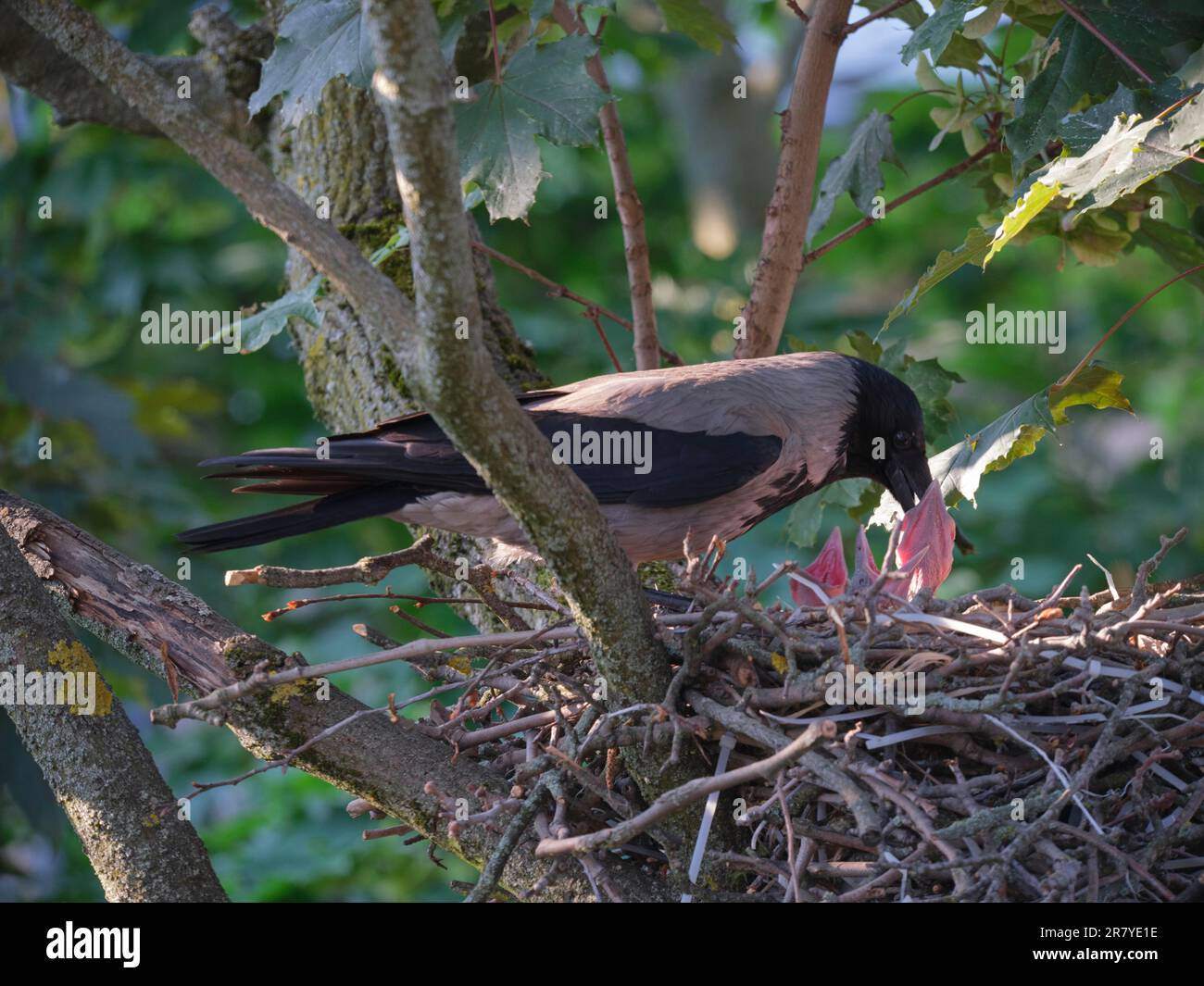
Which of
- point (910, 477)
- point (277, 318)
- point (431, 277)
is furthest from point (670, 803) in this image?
point (910, 477)

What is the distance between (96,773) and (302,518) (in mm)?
911

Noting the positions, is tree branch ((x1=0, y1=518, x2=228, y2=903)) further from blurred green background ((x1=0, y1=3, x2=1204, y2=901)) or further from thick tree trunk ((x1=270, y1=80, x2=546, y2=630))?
blurred green background ((x1=0, y1=3, x2=1204, y2=901))

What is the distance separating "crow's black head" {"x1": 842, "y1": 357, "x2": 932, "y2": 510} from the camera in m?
4.32

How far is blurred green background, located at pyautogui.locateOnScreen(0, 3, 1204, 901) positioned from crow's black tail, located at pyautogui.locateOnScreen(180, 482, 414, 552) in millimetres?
2268

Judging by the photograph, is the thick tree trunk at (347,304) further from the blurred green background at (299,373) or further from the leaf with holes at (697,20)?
the blurred green background at (299,373)

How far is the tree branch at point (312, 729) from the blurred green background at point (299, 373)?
2.47 meters

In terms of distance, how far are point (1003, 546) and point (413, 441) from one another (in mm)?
5601

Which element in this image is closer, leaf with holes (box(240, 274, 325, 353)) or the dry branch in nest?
the dry branch in nest

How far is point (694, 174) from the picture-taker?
390 inches

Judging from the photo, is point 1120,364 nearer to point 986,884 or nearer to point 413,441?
point 413,441

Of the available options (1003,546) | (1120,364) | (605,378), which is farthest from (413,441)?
(1120,364)
